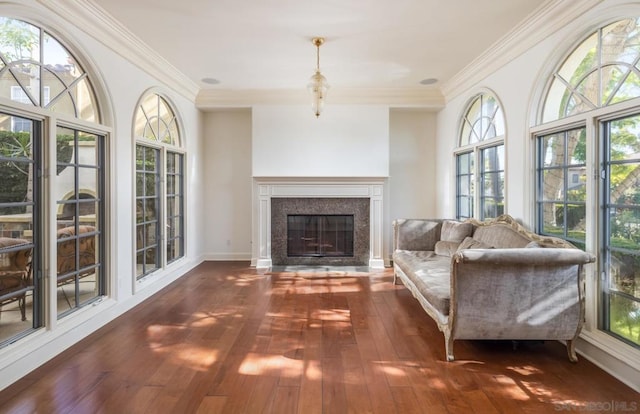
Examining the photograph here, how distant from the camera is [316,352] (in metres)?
2.92

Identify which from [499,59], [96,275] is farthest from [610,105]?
[96,275]

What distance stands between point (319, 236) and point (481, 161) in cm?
285

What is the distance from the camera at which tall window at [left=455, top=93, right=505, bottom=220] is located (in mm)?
4492

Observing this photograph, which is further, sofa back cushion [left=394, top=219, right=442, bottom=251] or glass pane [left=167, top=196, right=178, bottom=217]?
glass pane [left=167, top=196, right=178, bottom=217]

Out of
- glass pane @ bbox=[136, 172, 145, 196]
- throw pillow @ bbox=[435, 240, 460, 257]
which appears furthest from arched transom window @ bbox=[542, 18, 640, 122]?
glass pane @ bbox=[136, 172, 145, 196]

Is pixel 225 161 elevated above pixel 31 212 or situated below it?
above

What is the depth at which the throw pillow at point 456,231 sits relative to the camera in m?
4.54

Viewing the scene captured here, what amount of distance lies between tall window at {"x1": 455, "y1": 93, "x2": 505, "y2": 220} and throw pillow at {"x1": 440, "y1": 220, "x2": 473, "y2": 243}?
16.1 inches

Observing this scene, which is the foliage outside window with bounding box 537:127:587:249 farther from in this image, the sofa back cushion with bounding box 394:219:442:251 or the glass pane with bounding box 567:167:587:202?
the sofa back cushion with bounding box 394:219:442:251

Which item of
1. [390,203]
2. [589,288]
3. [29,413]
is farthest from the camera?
[390,203]

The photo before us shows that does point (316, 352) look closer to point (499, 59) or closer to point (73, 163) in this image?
point (73, 163)

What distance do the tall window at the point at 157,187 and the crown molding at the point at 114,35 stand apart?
1.19 feet

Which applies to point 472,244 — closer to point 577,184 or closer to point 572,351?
point 577,184

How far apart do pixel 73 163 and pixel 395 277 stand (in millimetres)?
4041
